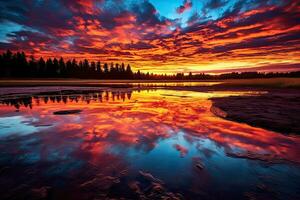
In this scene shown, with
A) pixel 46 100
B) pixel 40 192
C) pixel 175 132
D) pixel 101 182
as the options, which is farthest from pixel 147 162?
pixel 46 100

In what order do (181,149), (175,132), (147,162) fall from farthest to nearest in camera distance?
(175,132), (181,149), (147,162)

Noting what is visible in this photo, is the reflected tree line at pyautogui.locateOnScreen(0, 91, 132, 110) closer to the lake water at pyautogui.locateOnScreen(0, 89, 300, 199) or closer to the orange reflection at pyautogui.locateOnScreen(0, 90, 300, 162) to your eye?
the orange reflection at pyautogui.locateOnScreen(0, 90, 300, 162)

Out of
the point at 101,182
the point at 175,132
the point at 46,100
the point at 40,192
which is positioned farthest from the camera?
the point at 46,100

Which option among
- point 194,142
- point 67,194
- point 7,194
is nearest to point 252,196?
point 194,142

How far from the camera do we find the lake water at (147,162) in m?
3.08

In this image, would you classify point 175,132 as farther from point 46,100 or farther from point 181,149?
point 46,100

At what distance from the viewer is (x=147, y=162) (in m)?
4.19

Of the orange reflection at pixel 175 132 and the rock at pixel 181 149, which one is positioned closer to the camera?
the rock at pixel 181 149

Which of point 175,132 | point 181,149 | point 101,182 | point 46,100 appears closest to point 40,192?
point 101,182

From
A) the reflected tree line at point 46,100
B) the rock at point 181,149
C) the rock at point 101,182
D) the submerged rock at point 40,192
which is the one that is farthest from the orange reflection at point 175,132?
the reflected tree line at point 46,100

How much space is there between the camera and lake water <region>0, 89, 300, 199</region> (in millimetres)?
3076

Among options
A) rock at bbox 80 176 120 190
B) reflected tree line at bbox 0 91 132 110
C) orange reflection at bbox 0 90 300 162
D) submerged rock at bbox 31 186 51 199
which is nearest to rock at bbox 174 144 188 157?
orange reflection at bbox 0 90 300 162

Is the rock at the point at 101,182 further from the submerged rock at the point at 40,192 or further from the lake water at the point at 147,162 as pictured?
the submerged rock at the point at 40,192

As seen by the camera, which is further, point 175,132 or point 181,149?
point 175,132
